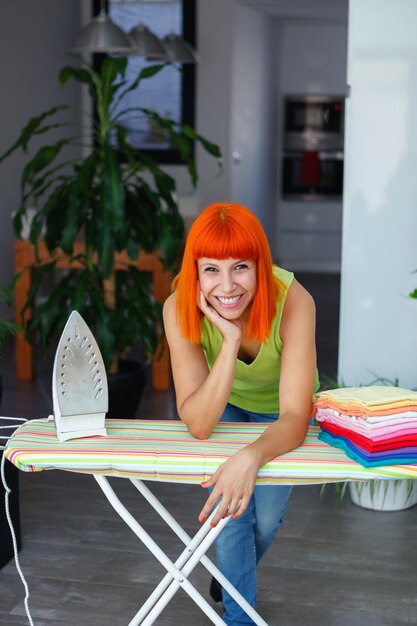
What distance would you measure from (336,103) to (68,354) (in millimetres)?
8785

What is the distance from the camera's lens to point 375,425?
204 centimetres

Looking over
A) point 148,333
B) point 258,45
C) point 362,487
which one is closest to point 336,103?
point 258,45

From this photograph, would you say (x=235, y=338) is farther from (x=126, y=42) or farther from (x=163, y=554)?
(x=126, y=42)

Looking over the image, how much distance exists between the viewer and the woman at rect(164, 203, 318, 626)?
208cm

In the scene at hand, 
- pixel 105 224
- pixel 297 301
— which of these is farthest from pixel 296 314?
pixel 105 224

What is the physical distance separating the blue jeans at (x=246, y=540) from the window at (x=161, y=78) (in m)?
6.46

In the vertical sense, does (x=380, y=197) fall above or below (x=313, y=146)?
below

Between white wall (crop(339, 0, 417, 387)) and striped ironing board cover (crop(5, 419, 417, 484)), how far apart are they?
1518 millimetres

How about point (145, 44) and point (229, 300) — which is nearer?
point (229, 300)

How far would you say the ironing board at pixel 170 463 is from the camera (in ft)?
6.59

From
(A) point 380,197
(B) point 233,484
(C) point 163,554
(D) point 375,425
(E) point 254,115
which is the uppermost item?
(E) point 254,115

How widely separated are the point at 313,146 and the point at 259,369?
335 inches

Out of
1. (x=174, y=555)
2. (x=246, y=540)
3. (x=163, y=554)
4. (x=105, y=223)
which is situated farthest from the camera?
(x=105, y=223)

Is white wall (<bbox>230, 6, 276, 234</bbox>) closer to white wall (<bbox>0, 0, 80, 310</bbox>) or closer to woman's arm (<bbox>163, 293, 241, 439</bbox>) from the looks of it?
white wall (<bbox>0, 0, 80, 310</bbox>)
